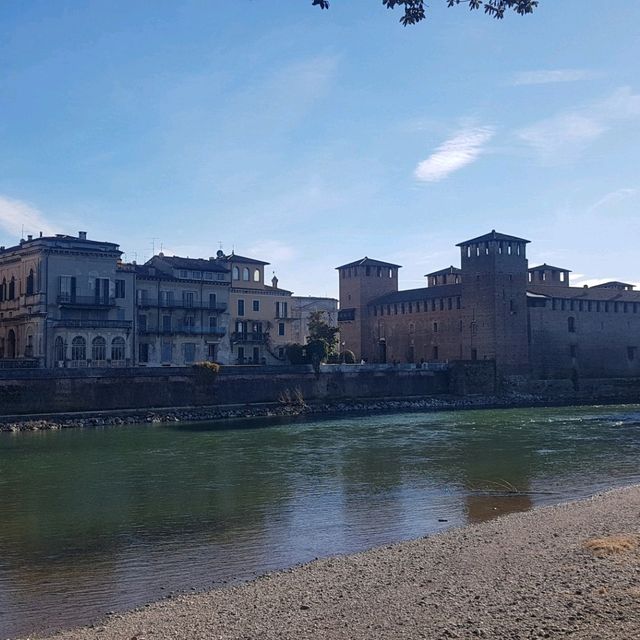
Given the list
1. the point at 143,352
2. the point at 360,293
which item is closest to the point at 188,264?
the point at 143,352

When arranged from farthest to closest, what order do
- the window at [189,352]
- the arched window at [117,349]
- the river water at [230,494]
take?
the window at [189,352], the arched window at [117,349], the river water at [230,494]

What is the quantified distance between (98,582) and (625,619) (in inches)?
262

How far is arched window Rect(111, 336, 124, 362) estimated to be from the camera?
42.7m

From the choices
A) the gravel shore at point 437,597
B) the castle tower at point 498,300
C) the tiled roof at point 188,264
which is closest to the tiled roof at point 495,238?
the castle tower at point 498,300

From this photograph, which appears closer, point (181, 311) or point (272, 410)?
point (272, 410)

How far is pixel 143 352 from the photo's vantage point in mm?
46000

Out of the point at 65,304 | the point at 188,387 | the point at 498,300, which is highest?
the point at 498,300

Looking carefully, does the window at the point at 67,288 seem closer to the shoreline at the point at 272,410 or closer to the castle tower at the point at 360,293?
the shoreline at the point at 272,410

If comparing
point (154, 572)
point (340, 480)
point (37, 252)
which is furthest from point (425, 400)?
point (154, 572)

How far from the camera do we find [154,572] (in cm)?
1134

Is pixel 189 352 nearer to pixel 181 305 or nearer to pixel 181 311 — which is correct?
pixel 181 311

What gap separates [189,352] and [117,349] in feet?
18.8

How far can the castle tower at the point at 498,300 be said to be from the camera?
55344 millimetres

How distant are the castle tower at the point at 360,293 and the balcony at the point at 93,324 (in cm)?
2688
